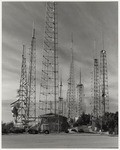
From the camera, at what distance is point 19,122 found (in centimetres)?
4825

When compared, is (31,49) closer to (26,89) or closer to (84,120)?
(26,89)

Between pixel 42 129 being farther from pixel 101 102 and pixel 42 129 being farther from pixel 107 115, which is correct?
pixel 107 115

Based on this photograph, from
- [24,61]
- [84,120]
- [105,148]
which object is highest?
[24,61]

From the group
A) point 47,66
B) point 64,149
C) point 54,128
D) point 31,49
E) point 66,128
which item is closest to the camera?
point 64,149

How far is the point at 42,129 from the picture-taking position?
38.8 metres

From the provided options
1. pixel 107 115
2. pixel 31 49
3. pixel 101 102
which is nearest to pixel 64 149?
pixel 31 49

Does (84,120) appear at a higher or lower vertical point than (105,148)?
lower

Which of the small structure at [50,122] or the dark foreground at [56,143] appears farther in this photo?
the small structure at [50,122]

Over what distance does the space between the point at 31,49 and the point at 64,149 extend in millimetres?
32085

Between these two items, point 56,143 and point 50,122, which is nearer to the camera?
point 56,143

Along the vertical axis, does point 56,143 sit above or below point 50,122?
above

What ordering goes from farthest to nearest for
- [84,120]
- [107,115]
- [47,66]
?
[84,120]
[107,115]
[47,66]

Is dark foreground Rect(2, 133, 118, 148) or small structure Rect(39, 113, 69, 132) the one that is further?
small structure Rect(39, 113, 69, 132)

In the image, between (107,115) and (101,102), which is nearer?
(101,102)
